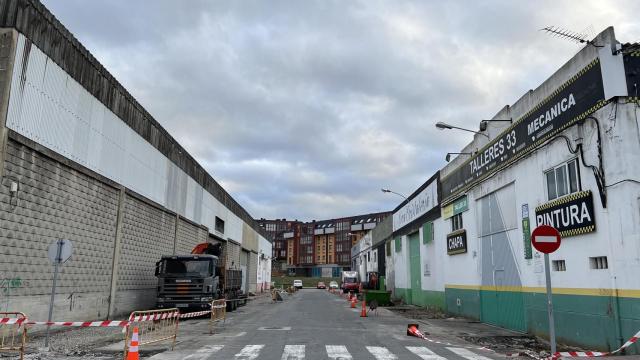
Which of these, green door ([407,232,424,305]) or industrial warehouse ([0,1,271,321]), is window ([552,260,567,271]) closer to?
industrial warehouse ([0,1,271,321])

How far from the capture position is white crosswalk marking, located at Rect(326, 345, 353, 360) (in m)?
Answer: 11.4

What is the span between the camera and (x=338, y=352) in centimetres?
1226

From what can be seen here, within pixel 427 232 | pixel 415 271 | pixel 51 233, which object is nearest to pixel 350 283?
pixel 415 271

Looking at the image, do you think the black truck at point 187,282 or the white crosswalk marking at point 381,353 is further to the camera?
the black truck at point 187,282

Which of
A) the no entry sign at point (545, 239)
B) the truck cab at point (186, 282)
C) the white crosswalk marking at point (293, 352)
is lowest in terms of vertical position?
the white crosswalk marking at point (293, 352)

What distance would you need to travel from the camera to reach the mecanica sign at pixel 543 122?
13.3 meters

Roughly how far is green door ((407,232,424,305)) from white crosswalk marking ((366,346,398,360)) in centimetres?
2190

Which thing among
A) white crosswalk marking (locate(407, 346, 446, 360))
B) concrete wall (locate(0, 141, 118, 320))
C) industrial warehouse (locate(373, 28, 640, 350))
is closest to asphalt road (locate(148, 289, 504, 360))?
white crosswalk marking (locate(407, 346, 446, 360))

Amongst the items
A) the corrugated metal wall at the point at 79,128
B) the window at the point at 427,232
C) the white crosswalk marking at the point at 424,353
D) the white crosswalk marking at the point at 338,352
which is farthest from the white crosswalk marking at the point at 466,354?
the window at the point at 427,232

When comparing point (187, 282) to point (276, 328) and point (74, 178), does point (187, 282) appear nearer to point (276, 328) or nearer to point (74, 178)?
point (276, 328)

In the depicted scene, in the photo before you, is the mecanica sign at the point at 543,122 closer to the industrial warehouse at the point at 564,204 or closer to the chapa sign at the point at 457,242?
the industrial warehouse at the point at 564,204

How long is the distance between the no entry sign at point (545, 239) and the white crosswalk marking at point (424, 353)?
3480mm

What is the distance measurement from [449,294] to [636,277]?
16.1 metres

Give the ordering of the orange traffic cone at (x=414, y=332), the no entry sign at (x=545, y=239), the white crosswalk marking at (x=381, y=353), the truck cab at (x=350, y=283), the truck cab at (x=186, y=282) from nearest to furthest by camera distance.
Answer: the no entry sign at (x=545, y=239)
the white crosswalk marking at (x=381, y=353)
the orange traffic cone at (x=414, y=332)
the truck cab at (x=186, y=282)
the truck cab at (x=350, y=283)
